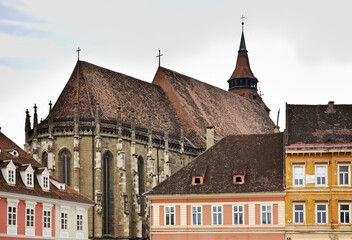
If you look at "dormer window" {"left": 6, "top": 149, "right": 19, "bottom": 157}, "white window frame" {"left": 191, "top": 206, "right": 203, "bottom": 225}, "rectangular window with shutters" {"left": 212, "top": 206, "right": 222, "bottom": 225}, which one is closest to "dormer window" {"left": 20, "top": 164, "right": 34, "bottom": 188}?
"dormer window" {"left": 6, "top": 149, "right": 19, "bottom": 157}

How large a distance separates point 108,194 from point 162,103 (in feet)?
66.6

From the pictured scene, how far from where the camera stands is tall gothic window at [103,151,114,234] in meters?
80.9

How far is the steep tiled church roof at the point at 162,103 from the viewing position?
84875 mm

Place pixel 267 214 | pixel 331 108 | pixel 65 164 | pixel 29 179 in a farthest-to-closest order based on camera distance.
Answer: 1. pixel 65 164
2. pixel 331 108
3. pixel 267 214
4. pixel 29 179

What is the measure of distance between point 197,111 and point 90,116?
23.4m

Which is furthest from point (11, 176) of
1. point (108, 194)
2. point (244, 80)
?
point (244, 80)

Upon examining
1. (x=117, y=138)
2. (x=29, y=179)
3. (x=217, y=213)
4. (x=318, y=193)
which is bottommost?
(x=217, y=213)

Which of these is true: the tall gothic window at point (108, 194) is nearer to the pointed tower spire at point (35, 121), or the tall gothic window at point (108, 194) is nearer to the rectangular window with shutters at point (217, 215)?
the pointed tower spire at point (35, 121)

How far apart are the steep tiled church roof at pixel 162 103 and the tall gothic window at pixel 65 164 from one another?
319 centimetres

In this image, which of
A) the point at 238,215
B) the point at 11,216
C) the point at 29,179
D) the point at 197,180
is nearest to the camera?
the point at 11,216

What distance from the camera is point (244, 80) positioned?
131000 mm

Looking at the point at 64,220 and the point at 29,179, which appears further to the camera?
the point at 64,220

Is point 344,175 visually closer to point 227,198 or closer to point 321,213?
point 321,213

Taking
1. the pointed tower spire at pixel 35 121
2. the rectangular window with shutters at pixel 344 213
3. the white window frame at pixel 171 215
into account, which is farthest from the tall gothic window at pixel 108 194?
the rectangular window with shutters at pixel 344 213
